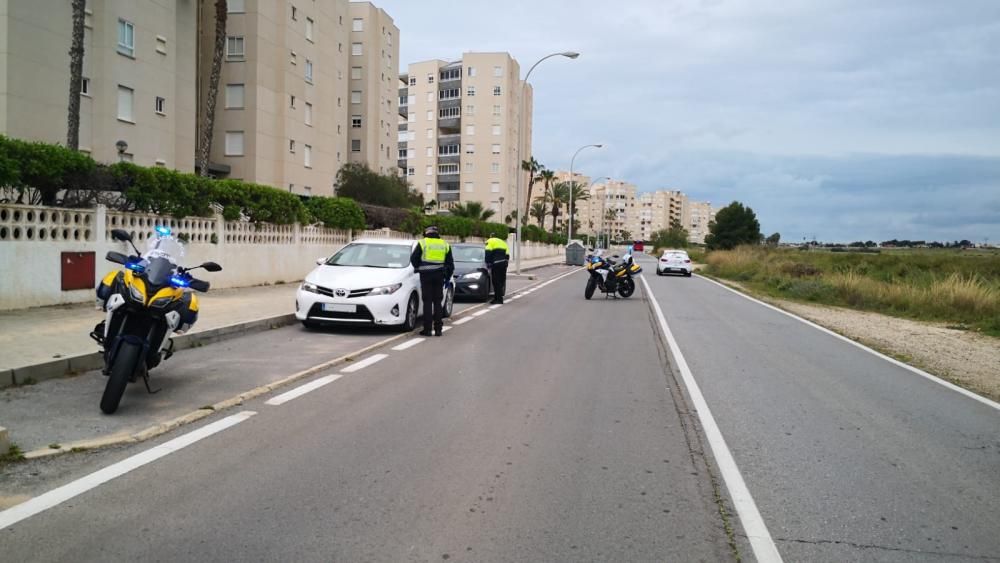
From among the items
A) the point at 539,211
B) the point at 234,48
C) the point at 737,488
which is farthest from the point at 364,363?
the point at 539,211

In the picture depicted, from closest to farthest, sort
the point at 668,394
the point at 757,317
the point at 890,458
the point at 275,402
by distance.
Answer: the point at 890,458
the point at 275,402
the point at 668,394
the point at 757,317

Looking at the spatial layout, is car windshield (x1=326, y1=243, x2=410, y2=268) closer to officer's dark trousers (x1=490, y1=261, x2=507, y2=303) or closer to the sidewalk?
the sidewalk

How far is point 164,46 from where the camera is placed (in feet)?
106

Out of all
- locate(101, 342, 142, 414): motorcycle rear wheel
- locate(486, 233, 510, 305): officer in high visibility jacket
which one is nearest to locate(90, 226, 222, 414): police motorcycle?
locate(101, 342, 142, 414): motorcycle rear wheel

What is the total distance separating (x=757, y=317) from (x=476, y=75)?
79.2 meters

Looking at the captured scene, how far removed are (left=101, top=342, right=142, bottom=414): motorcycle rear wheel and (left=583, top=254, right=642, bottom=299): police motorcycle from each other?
15.8 metres

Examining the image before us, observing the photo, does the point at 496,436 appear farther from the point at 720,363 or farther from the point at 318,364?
the point at 720,363

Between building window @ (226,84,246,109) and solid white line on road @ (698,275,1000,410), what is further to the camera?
building window @ (226,84,246,109)

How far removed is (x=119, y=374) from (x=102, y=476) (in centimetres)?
165

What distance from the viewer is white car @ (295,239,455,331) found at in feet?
36.8

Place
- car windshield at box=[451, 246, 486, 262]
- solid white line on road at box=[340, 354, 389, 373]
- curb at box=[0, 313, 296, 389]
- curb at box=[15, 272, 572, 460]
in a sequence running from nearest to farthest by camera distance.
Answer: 1. curb at box=[15, 272, 572, 460]
2. curb at box=[0, 313, 296, 389]
3. solid white line on road at box=[340, 354, 389, 373]
4. car windshield at box=[451, 246, 486, 262]

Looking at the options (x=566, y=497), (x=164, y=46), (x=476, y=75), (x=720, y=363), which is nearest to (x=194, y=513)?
(x=566, y=497)

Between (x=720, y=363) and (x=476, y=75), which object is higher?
(x=476, y=75)

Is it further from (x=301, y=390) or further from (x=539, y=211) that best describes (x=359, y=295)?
(x=539, y=211)
